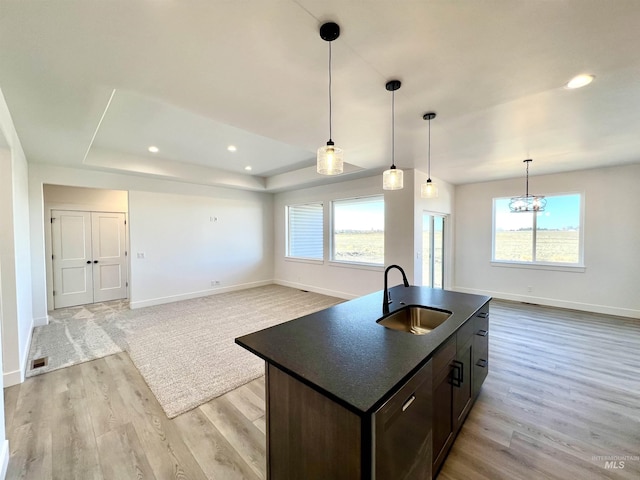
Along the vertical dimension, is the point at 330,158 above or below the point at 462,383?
above

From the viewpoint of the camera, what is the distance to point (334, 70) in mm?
1815

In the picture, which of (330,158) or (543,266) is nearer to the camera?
(330,158)

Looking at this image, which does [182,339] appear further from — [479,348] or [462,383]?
[479,348]

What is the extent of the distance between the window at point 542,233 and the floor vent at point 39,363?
7.61 metres

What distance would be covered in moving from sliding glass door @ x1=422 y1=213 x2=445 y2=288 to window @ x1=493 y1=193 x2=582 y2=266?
1098mm

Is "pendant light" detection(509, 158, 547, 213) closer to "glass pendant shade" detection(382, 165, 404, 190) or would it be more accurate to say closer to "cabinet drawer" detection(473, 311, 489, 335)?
"cabinet drawer" detection(473, 311, 489, 335)

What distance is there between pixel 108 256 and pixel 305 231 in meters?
4.58

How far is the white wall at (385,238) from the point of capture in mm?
4688


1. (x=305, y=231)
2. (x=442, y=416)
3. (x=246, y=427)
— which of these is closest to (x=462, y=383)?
(x=442, y=416)

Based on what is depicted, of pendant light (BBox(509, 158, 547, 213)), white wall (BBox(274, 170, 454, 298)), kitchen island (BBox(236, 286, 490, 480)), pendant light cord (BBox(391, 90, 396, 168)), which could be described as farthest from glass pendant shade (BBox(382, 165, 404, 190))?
pendant light (BBox(509, 158, 547, 213))

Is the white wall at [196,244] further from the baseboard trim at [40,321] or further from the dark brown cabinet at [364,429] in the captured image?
the dark brown cabinet at [364,429]

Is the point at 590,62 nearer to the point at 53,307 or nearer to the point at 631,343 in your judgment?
the point at 631,343

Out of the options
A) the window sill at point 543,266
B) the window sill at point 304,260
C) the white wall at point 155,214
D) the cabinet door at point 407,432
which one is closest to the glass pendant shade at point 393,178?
the cabinet door at point 407,432

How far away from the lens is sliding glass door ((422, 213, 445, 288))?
5.36 meters
